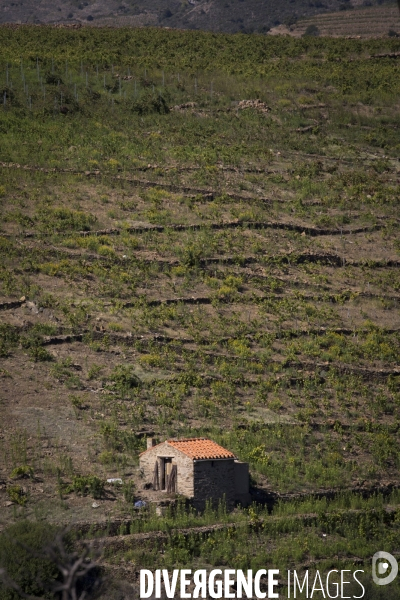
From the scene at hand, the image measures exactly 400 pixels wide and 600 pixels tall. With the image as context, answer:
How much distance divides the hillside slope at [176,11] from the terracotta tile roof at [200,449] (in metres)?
85.5

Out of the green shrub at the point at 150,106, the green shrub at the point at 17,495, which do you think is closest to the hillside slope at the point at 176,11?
the green shrub at the point at 150,106

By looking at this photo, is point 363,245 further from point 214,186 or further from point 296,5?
point 296,5

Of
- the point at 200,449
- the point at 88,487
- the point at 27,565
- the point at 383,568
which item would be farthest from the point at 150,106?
the point at 27,565

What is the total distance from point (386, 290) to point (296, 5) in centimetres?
8744

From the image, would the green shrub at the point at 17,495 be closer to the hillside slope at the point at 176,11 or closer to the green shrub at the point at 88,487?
the green shrub at the point at 88,487

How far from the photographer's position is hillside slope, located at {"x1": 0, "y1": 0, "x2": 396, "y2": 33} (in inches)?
4402

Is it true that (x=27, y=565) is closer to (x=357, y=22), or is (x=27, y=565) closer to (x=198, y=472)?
(x=198, y=472)

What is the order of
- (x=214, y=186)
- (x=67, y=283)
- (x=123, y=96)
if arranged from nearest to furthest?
1. (x=67, y=283)
2. (x=214, y=186)
3. (x=123, y=96)

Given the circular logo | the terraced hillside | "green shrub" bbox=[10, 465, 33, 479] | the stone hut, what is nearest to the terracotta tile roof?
the stone hut

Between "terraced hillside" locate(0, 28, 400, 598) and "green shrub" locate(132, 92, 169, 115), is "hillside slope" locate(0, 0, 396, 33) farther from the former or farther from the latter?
"green shrub" locate(132, 92, 169, 115)

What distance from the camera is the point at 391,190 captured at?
4562 cm

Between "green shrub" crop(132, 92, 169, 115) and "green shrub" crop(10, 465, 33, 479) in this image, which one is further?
"green shrub" crop(132, 92, 169, 115)

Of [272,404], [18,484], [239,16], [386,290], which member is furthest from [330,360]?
[239,16]

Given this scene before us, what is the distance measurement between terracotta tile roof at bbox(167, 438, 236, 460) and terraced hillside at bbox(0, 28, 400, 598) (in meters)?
1.27
